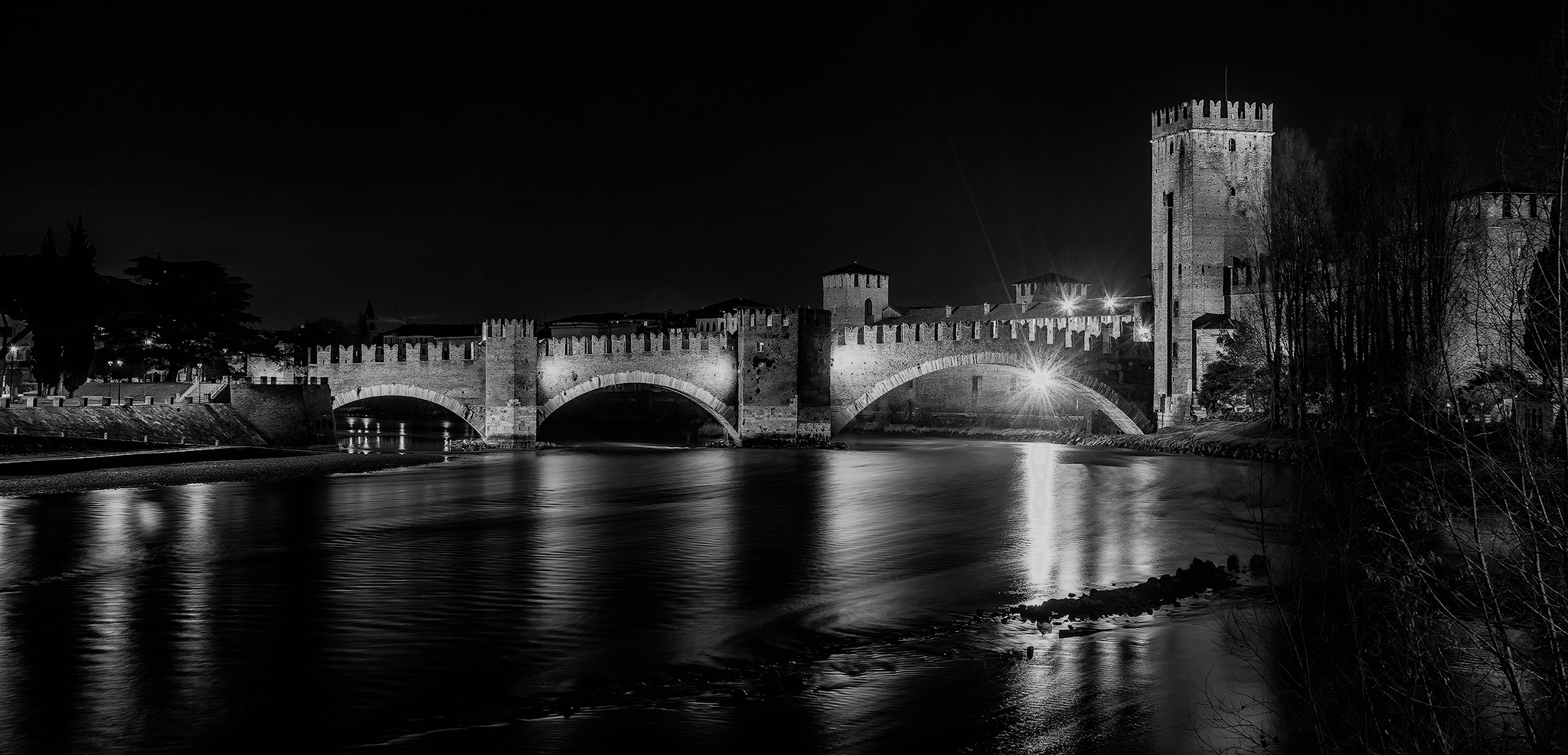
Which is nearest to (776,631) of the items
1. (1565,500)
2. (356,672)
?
(356,672)

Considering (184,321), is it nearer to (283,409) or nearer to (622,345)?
(283,409)

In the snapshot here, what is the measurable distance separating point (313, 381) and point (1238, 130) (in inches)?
1046

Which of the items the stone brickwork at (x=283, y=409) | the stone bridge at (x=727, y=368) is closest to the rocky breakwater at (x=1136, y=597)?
the stone bridge at (x=727, y=368)

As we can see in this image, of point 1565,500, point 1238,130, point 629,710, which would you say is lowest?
point 629,710

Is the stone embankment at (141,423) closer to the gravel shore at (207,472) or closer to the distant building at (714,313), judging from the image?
the gravel shore at (207,472)

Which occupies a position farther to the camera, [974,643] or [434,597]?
[434,597]

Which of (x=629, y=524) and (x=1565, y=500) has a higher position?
(x=1565, y=500)

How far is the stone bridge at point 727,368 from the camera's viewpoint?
108ft

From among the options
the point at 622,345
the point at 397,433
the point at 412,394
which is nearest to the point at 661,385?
the point at 622,345

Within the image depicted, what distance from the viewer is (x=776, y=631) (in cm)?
1088

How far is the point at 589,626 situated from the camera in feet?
36.3

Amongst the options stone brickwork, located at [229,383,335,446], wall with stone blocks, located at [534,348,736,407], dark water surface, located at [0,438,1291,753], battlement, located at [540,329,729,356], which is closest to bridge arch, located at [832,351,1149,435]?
wall with stone blocks, located at [534,348,736,407]

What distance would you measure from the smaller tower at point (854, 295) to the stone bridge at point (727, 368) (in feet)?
82.0

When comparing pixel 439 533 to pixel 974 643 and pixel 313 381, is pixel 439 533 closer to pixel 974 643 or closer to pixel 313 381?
pixel 974 643
